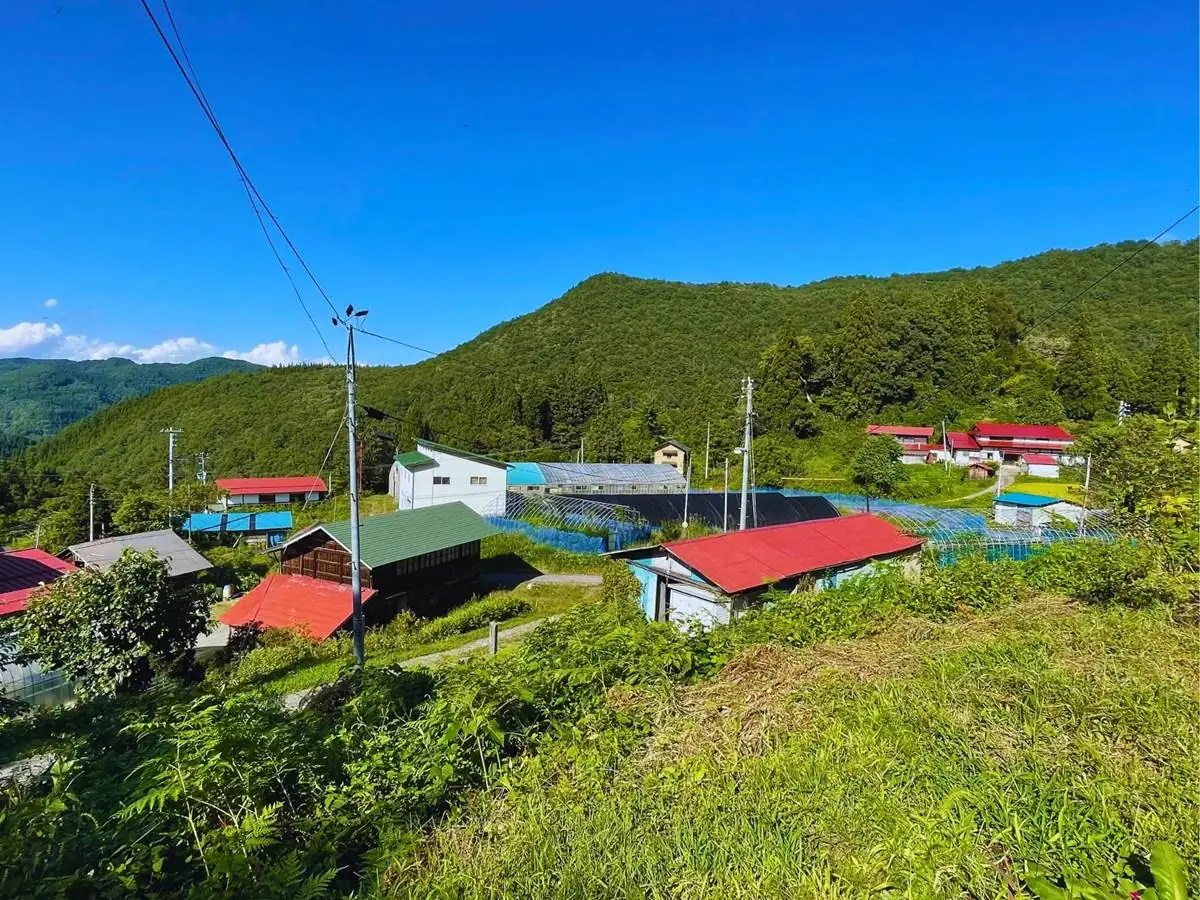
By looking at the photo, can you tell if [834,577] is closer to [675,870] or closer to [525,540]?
[675,870]

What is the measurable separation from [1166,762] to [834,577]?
8642 mm

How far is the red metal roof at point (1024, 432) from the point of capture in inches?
1492

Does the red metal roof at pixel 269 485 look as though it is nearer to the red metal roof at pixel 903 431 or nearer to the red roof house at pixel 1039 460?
the red metal roof at pixel 903 431

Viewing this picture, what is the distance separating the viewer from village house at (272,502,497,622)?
16.6 metres

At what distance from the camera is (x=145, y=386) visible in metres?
147

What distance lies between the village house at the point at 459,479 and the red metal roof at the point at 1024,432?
3317 centimetres

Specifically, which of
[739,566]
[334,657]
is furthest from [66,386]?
[739,566]

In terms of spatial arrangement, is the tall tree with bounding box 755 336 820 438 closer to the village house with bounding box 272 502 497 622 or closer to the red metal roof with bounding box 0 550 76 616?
the village house with bounding box 272 502 497 622

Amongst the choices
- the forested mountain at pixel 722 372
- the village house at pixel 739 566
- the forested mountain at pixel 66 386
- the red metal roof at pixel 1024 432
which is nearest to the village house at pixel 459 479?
the forested mountain at pixel 722 372

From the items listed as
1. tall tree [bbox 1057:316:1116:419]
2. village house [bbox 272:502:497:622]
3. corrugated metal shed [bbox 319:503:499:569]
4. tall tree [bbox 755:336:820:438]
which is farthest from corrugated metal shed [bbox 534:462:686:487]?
tall tree [bbox 1057:316:1116:419]

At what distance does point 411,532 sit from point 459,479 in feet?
45.3

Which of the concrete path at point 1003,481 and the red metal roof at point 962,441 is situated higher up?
the red metal roof at point 962,441

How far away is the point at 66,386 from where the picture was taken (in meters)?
130

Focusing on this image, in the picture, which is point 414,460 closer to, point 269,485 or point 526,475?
point 526,475
